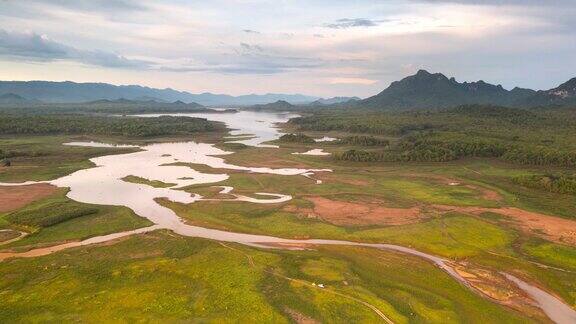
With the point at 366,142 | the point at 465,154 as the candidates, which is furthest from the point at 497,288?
the point at 366,142

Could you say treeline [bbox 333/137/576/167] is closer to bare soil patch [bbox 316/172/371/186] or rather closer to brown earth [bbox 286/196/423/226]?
bare soil patch [bbox 316/172/371/186]

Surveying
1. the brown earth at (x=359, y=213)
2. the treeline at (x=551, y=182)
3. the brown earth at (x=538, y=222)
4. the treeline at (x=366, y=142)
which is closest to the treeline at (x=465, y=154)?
the treeline at (x=366, y=142)

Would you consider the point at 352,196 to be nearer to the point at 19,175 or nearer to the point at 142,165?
the point at 142,165

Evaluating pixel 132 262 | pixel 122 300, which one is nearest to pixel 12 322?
pixel 122 300

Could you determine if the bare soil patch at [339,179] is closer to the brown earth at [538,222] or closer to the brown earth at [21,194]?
the brown earth at [538,222]

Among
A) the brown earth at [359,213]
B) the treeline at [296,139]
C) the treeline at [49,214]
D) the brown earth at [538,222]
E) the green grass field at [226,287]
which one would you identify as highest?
the treeline at [296,139]

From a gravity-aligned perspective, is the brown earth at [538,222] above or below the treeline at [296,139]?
below

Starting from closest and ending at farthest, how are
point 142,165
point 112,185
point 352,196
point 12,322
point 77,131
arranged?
point 12,322, point 352,196, point 112,185, point 142,165, point 77,131
